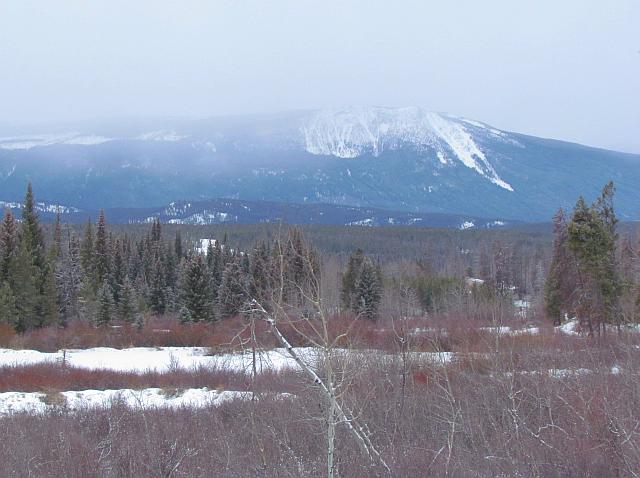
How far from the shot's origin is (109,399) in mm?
19375

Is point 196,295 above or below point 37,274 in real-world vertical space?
below

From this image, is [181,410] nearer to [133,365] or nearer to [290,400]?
[290,400]

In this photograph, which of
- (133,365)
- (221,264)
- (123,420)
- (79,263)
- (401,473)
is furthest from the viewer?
(221,264)

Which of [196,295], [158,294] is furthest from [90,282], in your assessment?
[196,295]

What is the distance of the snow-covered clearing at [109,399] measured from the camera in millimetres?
18672

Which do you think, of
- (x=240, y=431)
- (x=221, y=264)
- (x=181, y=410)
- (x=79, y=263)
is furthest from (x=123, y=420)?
(x=221, y=264)

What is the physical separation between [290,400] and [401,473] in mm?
8287

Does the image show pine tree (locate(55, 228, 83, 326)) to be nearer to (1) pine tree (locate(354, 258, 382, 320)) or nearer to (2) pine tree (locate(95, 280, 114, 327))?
(2) pine tree (locate(95, 280, 114, 327))

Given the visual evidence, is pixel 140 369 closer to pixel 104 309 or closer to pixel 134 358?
pixel 134 358

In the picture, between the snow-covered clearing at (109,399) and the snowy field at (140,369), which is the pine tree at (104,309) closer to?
the snowy field at (140,369)

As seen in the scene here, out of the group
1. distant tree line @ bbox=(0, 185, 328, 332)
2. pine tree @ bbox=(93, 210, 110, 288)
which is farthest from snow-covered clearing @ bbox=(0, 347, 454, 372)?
pine tree @ bbox=(93, 210, 110, 288)

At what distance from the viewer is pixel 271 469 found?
997cm

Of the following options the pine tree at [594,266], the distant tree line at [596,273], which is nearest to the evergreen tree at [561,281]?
the distant tree line at [596,273]

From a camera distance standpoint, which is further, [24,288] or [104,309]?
[104,309]
